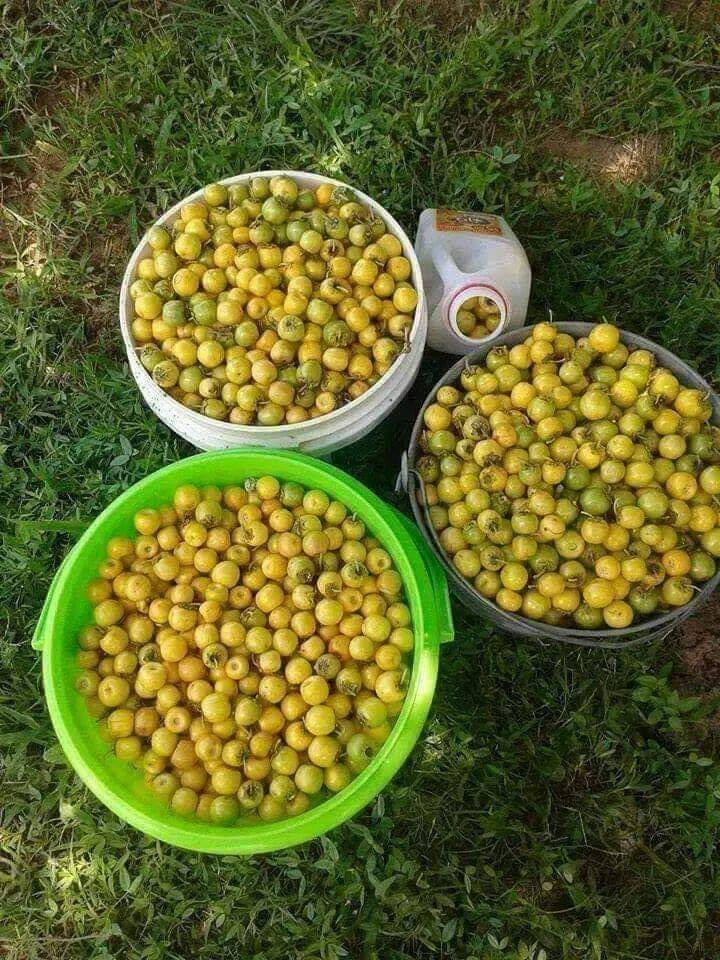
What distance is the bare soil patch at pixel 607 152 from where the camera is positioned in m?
3.65

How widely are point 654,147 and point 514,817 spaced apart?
3.12 metres

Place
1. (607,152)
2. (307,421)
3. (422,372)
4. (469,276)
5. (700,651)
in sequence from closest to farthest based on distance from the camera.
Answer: (307,421) < (469,276) < (700,651) < (422,372) < (607,152)

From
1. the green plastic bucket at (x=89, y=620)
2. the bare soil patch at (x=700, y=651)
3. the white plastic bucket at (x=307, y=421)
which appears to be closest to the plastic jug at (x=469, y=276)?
the white plastic bucket at (x=307, y=421)

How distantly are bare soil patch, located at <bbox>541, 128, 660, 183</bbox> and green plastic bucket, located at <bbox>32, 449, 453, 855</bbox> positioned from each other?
206 centimetres

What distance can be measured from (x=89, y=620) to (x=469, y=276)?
197 cm

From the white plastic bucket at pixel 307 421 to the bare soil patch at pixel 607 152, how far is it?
1279mm

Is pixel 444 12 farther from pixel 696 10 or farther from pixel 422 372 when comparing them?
pixel 422 372

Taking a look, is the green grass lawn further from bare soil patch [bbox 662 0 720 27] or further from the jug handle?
the jug handle

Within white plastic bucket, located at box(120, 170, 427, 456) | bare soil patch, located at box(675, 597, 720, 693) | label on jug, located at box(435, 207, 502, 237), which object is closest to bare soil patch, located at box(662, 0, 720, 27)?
label on jug, located at box(435, 207, 502, 237)

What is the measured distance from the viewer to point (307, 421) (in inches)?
106

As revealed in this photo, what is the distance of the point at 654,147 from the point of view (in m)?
3.65

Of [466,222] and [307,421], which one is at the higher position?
[466,222]

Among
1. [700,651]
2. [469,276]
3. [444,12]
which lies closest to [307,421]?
[469,276]

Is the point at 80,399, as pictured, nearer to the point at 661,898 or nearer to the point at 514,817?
the point at 514,817
